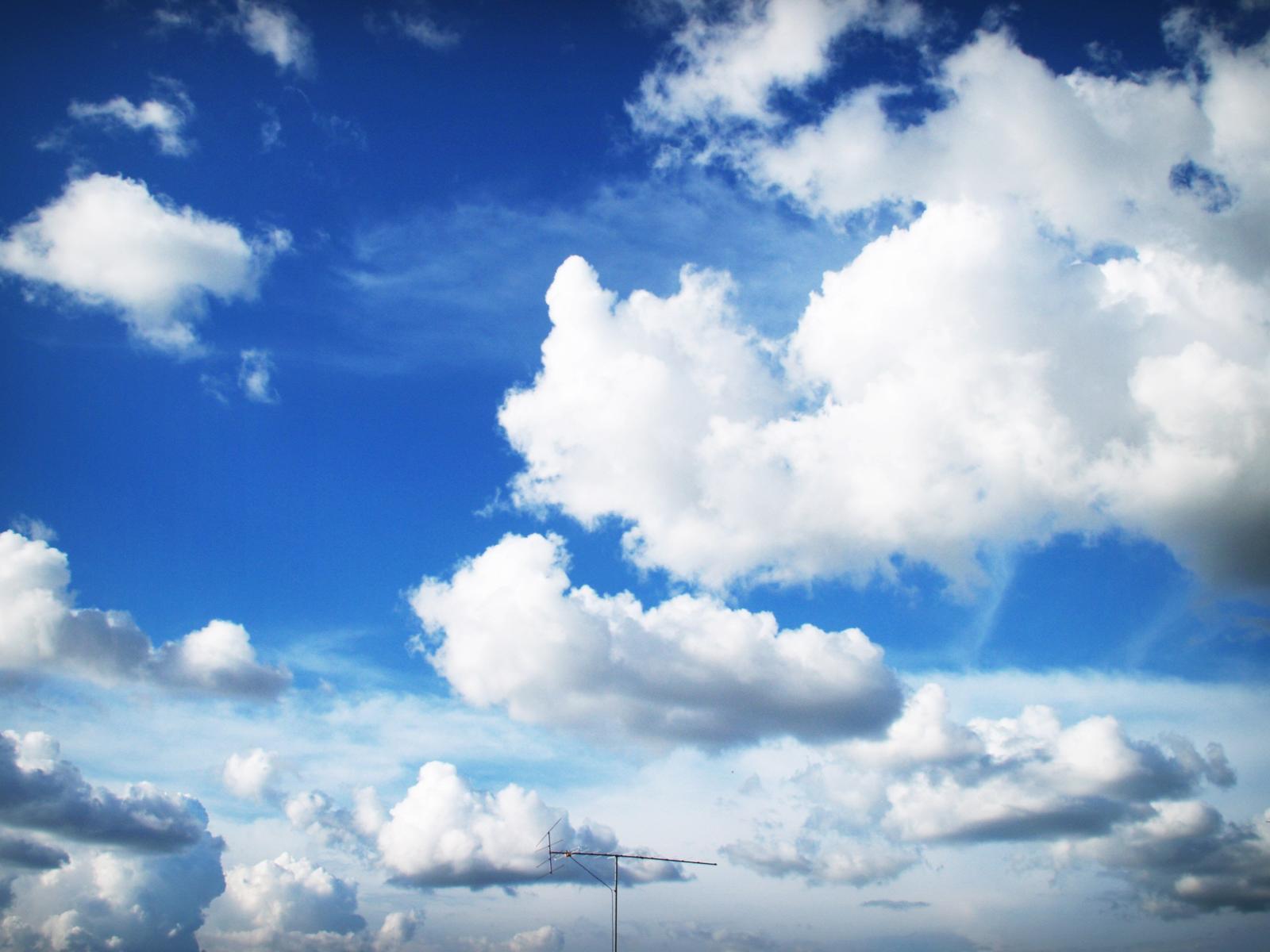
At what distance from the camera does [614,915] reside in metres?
194
